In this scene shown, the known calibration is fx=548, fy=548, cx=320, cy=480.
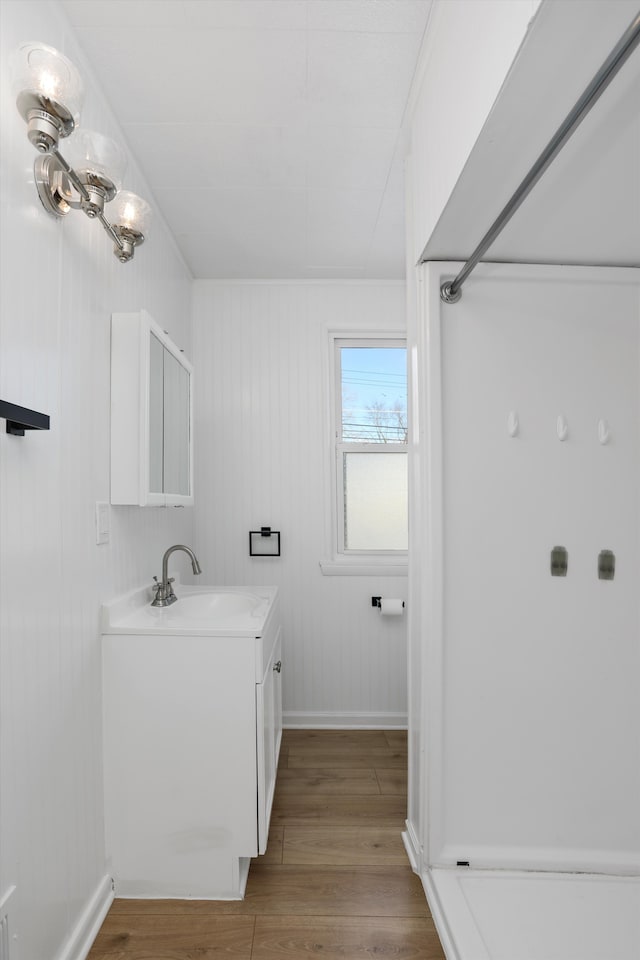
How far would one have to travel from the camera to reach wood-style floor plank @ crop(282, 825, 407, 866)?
6.12ft

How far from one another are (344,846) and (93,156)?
2255 mm

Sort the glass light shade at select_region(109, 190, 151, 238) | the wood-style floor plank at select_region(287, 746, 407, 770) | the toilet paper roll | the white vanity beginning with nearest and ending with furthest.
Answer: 1. the glass light shade at select_region(109, 190, 151, 238)
2. the white vanity
3. the wood-style floor plank at select_region(287, 746, 407, 770)
4. the toilet paper roll

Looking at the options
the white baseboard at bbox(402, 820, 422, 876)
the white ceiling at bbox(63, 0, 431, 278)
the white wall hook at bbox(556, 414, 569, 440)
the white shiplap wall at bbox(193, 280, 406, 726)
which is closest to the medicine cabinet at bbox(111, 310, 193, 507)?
the white ceiling at bbox(63, 0, 431, 278)

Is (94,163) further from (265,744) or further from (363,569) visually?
(363,569)

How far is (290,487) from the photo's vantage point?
306 cm

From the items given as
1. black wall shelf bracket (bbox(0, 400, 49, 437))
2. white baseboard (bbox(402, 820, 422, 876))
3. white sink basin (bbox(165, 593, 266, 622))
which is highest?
black wall shelf bracket (bbox(0, 400, 49, 437))

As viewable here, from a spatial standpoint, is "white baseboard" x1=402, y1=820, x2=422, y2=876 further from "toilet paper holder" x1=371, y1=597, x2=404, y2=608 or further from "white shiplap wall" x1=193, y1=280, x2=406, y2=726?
"toilet paper holder" x1=371, y1=597, x2=404, y2=608

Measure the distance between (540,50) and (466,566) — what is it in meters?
1.32

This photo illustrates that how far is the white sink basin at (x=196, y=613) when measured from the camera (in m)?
1.73

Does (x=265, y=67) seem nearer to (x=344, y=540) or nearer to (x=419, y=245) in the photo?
(x=419, y=245)

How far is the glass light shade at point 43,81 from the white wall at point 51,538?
125mm

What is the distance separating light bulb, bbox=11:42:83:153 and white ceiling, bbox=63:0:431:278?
51cm

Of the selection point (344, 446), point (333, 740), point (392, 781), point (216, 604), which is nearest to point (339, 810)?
point (392, 781)

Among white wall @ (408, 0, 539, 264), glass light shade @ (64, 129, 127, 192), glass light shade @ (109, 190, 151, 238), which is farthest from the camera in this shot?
glass light shade @ (109, 190, 151, 238)
